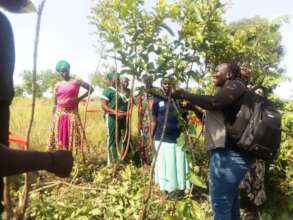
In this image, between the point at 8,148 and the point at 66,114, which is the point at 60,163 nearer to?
the point at 8,148

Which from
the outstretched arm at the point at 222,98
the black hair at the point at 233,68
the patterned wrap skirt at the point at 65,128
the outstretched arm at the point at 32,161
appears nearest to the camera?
the outstretched arm at the point at 32,161

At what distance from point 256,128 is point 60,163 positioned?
1866 millimetres

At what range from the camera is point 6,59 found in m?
1.00

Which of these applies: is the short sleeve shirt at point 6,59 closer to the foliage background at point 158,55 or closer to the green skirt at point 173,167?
the foliage background at point 158,55

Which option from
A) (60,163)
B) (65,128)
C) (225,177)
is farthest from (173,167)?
(60,163)

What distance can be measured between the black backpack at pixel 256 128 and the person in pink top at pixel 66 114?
281 cm

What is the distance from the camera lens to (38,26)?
1.17 metres

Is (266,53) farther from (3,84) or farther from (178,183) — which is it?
(3,84)

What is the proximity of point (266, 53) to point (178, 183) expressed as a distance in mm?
1651

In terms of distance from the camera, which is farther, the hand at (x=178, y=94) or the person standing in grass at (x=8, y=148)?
the hand at (x=178, y=94)

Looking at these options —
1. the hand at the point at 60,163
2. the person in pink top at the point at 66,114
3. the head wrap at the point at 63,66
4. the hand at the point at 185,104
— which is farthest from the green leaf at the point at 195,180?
the head wrap at the point at 63,66

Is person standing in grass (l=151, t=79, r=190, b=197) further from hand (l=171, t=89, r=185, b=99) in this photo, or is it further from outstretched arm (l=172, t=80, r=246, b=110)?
hand (l=171, t=89, r=185, b=99)

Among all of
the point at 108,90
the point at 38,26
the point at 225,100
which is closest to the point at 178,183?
the point at 108,90

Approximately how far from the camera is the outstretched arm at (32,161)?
0.93 meters
